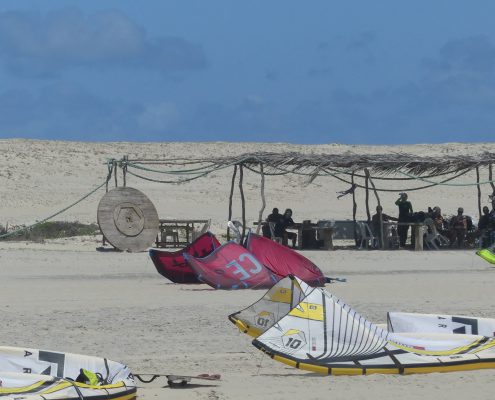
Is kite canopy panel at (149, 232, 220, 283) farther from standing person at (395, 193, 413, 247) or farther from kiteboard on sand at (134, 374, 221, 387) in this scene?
standing person at (395, 193, 413, 247)

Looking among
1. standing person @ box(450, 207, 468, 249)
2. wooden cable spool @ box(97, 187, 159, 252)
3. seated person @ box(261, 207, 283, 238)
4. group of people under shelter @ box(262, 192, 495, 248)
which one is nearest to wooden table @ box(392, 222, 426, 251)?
group of people under shelter @ box(262, 192, 495, 248)

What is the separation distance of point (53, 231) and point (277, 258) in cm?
1289

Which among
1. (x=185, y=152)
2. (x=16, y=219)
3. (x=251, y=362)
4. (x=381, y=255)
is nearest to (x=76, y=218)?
(x=16, y=219)

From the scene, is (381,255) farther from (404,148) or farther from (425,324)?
(404,148)

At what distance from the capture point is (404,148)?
52719 mm

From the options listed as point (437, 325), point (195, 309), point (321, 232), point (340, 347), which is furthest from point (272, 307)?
point (321, 232)

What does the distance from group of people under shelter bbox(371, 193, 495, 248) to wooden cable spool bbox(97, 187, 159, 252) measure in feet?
14.9

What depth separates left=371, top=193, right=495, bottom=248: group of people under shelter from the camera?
23.8 m

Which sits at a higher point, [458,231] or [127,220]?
[127,220]

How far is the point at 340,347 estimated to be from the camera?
9164 millimetres

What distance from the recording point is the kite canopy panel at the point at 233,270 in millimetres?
15422

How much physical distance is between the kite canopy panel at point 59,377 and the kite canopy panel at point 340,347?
123 centimetres

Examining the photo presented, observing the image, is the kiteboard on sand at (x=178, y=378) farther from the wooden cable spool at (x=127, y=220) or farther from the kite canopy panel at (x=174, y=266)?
the wooden cable spool at (x=127, y=220)

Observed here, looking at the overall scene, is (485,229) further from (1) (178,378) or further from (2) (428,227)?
(1) (178,378)
